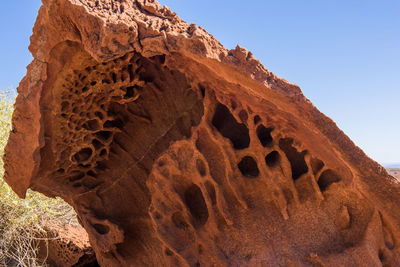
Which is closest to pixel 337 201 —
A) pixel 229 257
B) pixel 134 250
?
pixel 229 257

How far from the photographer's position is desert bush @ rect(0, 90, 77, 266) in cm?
586

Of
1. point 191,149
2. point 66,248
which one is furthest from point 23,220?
point 191,149

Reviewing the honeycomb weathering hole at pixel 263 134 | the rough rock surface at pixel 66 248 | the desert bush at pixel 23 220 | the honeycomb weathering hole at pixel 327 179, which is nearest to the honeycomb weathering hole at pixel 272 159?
the honeycomb weathering hole at pixel 263 134

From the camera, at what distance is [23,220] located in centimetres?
642

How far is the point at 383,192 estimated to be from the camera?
2.60 meters

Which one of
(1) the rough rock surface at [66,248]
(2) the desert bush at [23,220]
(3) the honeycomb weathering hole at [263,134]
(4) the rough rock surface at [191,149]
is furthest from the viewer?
(2) the desert bush at [23,220]

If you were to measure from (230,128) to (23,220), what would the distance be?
528 cm

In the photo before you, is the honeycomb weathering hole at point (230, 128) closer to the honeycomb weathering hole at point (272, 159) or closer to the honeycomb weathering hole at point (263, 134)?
the honeycomb weathering hole at point (263, 134)

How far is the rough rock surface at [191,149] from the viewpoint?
2.53 meters

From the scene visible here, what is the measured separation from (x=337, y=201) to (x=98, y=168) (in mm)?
2365

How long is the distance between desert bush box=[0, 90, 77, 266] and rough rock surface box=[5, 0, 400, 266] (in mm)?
3187

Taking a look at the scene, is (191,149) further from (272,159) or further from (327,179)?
(327,179)

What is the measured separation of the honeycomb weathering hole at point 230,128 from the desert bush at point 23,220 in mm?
4155

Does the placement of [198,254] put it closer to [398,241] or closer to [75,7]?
[398,241]
